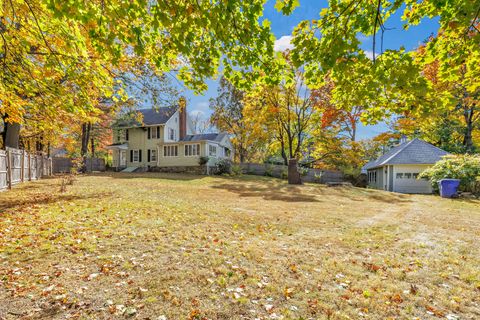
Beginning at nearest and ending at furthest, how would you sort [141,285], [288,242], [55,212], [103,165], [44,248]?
1. [141,285]
2. [44,248]
3. [288,242]
4. [55,212]
5. [103,165]

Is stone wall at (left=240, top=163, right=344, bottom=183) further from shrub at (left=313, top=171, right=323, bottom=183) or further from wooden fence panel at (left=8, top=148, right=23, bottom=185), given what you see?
wooden fence panel at (left=8, top=148, right=23, bottom=185)

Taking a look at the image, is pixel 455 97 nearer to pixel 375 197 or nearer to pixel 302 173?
pixel 375 197

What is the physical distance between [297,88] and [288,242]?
67.0 feet

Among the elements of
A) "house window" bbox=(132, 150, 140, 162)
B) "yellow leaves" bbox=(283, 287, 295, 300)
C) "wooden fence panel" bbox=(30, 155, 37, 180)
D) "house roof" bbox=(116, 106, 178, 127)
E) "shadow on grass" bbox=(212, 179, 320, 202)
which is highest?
"house roof" bbox=(116, 106, 178, 127)

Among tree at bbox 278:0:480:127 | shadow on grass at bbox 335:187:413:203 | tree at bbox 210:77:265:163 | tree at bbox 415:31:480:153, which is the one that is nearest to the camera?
tree at bbox 278:0:480:127

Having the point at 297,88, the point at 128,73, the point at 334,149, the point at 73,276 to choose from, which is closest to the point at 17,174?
the point at 128,73

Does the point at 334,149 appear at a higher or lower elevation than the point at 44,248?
higher

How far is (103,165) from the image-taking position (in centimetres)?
3042

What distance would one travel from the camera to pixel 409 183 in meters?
21.7

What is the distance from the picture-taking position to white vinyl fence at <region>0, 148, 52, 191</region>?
10.8 m

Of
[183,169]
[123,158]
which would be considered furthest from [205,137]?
[123,158]

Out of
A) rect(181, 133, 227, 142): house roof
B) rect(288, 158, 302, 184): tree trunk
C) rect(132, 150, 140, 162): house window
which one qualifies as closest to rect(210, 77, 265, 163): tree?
rect(181, 133, 227, 142): house roof

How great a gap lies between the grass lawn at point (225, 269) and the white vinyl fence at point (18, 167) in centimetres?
540

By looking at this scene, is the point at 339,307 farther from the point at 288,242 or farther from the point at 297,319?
the point at 288,242
